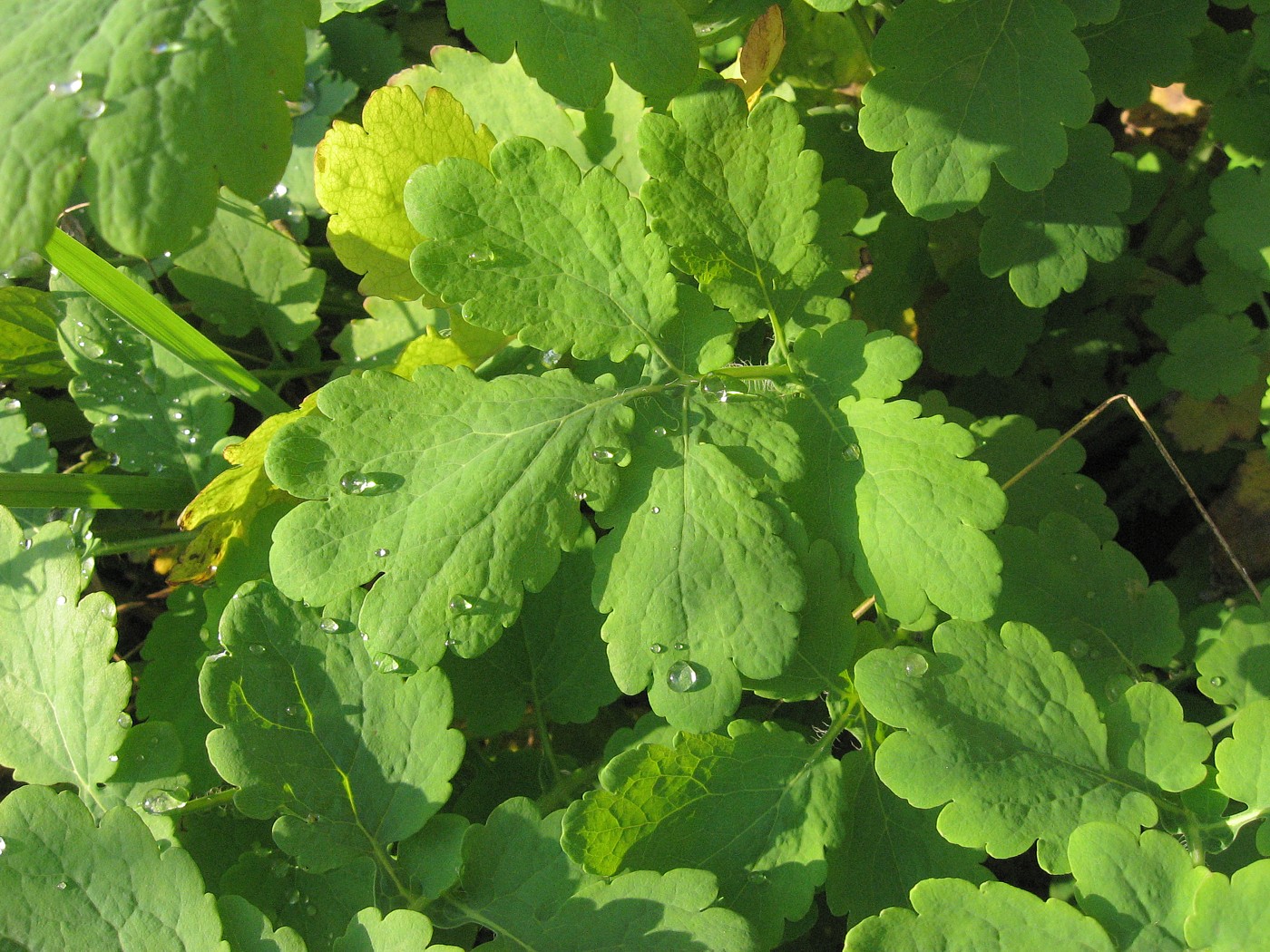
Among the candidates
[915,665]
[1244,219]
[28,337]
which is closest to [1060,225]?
[1244,219]

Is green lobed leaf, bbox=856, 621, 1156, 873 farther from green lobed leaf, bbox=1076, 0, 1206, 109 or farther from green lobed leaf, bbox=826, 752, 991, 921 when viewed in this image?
green lobed leaf, bbox=1076, 0, 1206, 109

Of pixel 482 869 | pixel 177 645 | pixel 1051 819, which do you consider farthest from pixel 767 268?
pixel 177 645

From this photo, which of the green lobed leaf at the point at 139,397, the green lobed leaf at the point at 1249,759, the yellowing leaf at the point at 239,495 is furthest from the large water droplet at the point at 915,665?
the green lobed leaf at the point at 139,397

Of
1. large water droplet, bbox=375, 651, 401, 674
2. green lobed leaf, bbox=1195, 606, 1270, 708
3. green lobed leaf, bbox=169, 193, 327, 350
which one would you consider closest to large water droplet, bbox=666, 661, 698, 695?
large water droplet, bbox=375, 651, 401, 674

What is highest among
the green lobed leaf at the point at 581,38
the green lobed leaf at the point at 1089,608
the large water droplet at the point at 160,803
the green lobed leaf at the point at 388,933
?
the green lobed leaf at the point at 581,38

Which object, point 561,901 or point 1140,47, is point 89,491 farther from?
point 1140,47

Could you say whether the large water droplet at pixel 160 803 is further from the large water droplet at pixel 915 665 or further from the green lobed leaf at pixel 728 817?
the large water droplet at pixel 915 665

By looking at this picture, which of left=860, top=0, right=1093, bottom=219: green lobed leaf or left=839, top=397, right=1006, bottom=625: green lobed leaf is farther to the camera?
left=860, top=0, right=1093, bottom=219: green lobed leaf
